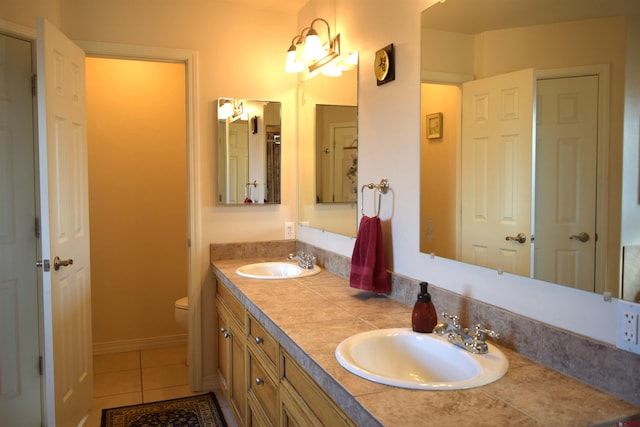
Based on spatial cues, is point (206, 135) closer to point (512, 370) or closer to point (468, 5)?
point (468, 5)

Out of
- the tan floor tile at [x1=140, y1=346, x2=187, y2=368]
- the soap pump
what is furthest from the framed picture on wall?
the tan floor tile at [x1=140, y1=346, x2=187, y2=368]

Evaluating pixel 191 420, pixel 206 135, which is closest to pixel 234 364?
pixel 191 420

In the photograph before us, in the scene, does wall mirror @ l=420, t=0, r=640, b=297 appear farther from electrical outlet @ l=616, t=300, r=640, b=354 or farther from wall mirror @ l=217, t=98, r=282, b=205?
wall mirror @ l=217, t=98, r=282, b=205

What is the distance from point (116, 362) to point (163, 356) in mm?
338

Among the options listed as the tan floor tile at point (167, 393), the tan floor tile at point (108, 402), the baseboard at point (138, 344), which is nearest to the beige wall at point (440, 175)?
the tan floor tile at point (167, 393)

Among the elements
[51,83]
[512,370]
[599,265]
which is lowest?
[512,370]

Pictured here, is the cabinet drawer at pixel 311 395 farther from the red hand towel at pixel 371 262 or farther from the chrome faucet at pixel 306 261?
the chrome faucet at pixel 306 261

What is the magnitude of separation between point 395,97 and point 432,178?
461 millimetres

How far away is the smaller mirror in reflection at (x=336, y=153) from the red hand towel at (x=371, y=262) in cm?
35

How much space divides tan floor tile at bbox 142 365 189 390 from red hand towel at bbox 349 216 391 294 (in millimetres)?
1848

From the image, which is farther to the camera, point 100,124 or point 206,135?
point 100,124

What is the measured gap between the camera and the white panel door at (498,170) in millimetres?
1374

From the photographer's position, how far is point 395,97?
2.12 metres

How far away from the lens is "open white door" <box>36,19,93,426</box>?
2.26 meters
